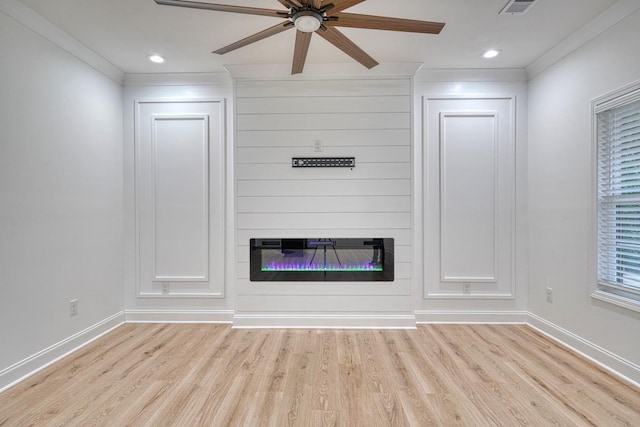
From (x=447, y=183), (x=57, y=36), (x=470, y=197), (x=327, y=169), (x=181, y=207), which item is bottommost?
(x=181, y=207)

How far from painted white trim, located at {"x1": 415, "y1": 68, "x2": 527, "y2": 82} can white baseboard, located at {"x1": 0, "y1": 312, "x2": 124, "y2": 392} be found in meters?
4.18

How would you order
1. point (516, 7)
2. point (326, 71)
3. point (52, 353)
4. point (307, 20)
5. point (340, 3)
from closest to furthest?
1. point (340, 3)
2. point (307, 20)
3. point (516, 7)
4. point (52, 353)
5. point (326, 71)

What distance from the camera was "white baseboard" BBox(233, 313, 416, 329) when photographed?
3.10 metres

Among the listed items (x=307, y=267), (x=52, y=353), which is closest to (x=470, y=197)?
(x=307, y=267)

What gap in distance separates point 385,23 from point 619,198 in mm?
2241

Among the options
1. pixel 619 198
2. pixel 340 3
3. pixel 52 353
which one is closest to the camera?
pixel 340 3

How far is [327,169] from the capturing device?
314 cm

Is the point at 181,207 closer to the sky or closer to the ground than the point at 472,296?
closer to the sky

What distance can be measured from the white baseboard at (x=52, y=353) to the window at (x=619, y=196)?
14.6 feet

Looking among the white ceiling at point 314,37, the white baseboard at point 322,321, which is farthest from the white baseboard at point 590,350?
the white ceiling at point 314,37

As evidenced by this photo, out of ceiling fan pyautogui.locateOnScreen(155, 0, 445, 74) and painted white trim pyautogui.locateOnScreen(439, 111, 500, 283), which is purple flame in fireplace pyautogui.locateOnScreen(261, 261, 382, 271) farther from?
ceiling fan pyautogui.locateOnScreen(155, 0, 445, 74)

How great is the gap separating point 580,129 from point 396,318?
7.95 ft

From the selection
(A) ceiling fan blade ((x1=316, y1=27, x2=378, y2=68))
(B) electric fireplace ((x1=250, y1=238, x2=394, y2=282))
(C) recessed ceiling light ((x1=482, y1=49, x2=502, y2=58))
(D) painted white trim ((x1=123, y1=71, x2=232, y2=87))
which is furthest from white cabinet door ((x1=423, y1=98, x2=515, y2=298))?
(D) painted white trim ((x1=123, y1=71, x2=232, y2=87))

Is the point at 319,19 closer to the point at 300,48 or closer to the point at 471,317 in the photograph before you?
the point at 300,48
